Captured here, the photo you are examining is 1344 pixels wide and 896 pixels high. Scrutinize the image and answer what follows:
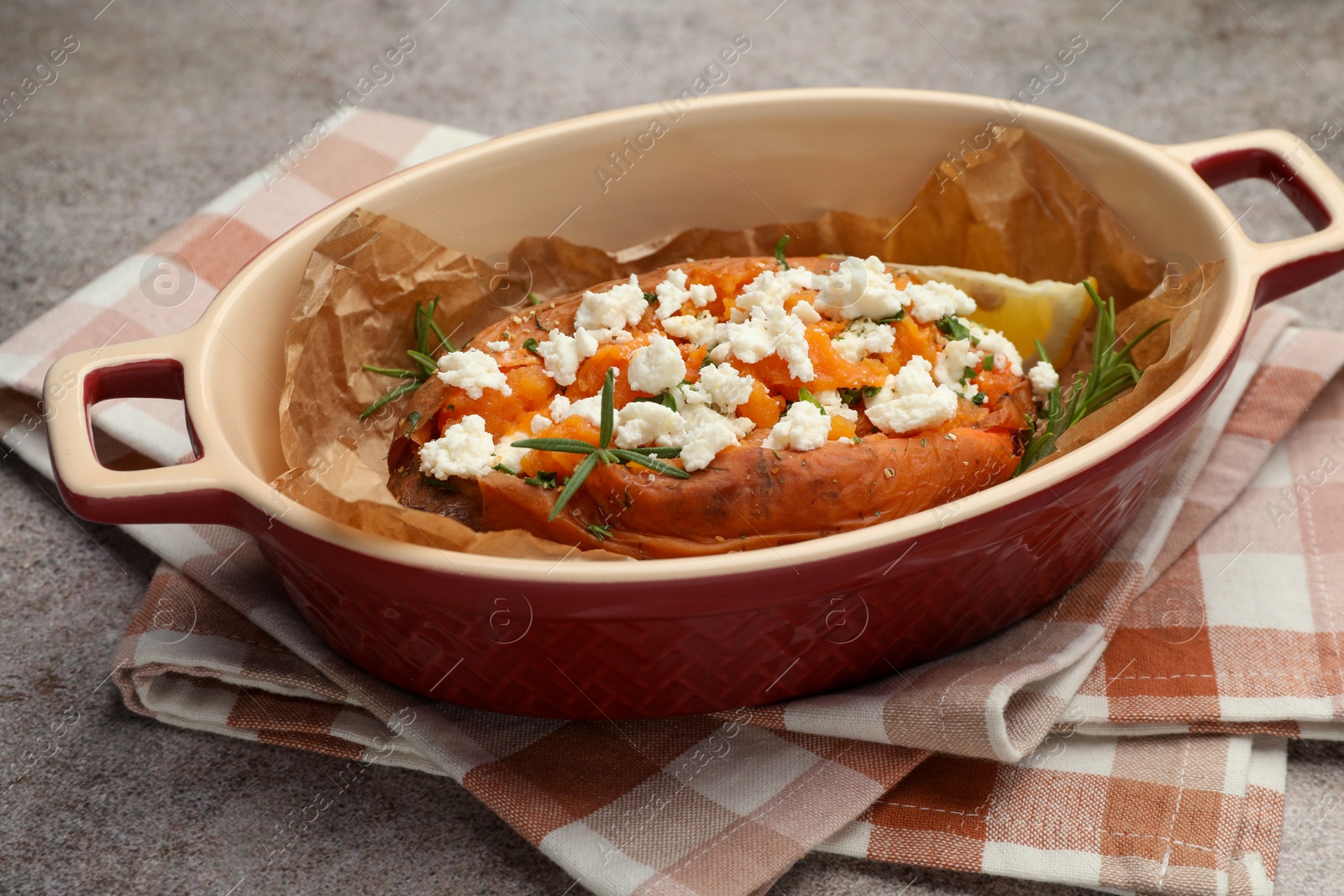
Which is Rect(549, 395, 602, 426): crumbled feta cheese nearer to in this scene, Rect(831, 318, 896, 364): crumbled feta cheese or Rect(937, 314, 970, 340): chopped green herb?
Rect(831, 318, 896, 364): crumbled feta cheese

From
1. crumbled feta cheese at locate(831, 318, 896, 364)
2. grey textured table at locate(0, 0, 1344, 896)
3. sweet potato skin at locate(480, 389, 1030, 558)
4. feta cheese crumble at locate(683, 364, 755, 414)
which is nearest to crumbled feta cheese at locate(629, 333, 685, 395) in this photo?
feta cheese crumble at locate(683, 364, 755, 414)

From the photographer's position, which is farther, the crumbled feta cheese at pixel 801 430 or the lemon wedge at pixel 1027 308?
the lemon wedge at pixel 1027 308

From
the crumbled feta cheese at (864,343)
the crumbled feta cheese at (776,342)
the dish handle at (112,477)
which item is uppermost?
the dish handle at (112,477)

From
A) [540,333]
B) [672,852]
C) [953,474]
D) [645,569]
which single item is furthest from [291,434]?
[953,474]

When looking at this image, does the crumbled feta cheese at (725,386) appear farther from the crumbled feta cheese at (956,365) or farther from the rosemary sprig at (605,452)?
the crumbled feta cheese at (956,365)

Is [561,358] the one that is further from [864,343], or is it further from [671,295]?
[864,343]

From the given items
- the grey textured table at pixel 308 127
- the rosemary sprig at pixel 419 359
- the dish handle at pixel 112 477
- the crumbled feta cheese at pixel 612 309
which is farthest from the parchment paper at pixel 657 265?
Result: the grey textured table at pixel 308 127

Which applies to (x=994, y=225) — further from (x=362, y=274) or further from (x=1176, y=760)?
(x=362, y=274)
